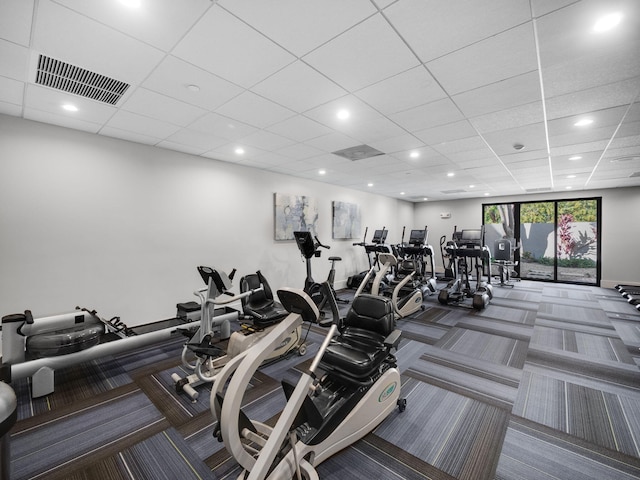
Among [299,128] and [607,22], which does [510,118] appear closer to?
[607,22]

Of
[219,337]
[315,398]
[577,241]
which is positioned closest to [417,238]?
[577,241]

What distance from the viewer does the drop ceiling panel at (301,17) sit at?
63.6 inches

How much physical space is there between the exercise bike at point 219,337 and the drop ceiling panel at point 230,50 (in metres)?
1.82

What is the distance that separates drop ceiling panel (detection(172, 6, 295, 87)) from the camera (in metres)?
1.78

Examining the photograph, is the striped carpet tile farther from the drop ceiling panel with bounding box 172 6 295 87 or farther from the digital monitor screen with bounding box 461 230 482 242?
the digital monitor screen with bounding box 461 230 482 242

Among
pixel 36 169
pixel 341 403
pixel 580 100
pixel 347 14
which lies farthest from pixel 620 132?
pixel 36 169

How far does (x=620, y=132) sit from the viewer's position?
11.5ft

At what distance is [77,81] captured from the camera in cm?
243

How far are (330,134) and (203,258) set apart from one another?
2987 mm

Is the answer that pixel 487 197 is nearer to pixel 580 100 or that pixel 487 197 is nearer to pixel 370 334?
pixel 580 100

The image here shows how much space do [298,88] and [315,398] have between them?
2.64 meters

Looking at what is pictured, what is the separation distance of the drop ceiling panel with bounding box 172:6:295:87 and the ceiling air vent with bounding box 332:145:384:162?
2.24m

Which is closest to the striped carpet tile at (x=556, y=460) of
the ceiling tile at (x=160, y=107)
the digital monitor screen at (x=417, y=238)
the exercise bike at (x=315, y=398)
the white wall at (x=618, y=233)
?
the exercise bike at (x=315, y=398)

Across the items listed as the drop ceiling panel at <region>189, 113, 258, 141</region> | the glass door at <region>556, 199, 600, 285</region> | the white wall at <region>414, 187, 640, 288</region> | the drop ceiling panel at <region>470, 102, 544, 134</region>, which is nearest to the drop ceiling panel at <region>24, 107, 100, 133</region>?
the drop ceiling panel at <region>189, 113, 258, 141</region>
